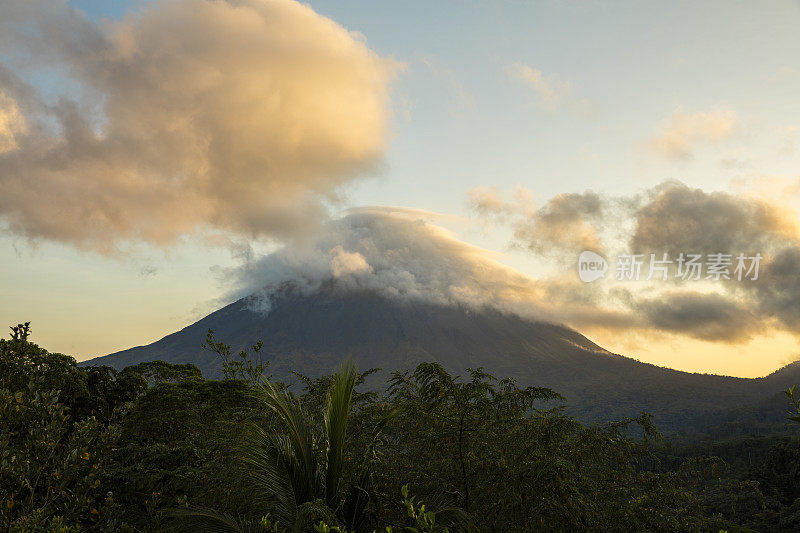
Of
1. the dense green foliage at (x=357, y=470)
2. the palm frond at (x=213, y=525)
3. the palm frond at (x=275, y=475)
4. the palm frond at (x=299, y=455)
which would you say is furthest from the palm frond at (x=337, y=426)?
the palm frond at (x=213, y=525)

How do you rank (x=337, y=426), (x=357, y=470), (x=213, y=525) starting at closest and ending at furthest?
(x=213, y=525) < (x=337, y=426) < (x=357, y=470)

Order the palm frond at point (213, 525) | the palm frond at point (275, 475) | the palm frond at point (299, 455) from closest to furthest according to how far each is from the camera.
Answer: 1. the palm frond at point (213, 525)
2. the palm frond at point (275, 475)
3. the palm frond at point (299, 455)

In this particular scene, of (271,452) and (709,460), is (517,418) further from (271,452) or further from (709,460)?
(271,452)

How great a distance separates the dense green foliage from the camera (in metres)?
4.68

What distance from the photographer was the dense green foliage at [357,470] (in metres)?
4.68

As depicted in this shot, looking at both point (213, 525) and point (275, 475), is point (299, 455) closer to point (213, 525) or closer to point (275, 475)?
point (275, 475)

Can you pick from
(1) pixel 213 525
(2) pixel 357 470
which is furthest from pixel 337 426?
(1) pixel 213 525

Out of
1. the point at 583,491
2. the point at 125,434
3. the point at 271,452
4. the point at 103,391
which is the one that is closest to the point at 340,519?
the point at 271,452

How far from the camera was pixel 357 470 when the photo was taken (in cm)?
495

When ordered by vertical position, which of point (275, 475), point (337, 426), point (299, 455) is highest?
point (337, 426)

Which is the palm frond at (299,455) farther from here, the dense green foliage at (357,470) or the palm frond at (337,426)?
the palm frond at (337,426)

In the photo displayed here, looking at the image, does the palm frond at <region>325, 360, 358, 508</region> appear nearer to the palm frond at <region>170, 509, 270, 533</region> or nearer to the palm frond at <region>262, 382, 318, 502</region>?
the palm frond at <region>262, 382, 318, 502</region>

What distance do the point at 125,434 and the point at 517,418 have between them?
13.2 metres

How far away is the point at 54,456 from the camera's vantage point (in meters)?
6.00
